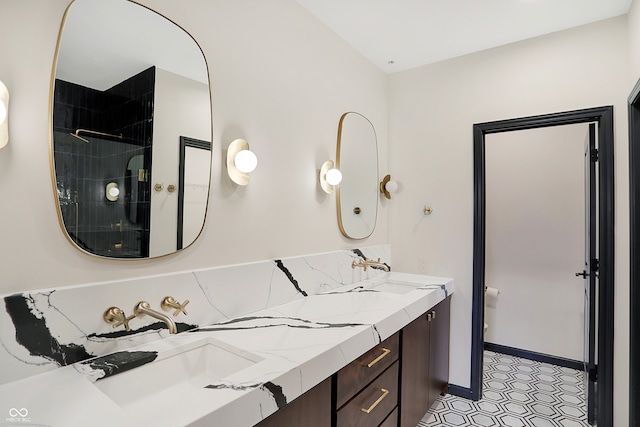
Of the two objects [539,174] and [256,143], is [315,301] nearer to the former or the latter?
[256,143]

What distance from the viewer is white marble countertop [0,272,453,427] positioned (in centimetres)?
82

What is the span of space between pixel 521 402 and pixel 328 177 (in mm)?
2113

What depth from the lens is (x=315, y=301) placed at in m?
1.90

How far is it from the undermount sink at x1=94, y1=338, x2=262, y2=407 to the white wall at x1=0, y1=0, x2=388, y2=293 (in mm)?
318

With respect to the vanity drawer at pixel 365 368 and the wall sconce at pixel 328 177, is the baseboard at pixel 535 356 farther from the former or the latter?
the wall sconce at pixel 328 177

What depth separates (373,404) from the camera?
5.05 ft

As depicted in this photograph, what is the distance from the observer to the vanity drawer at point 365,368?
132cm

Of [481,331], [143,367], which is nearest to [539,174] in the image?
[481,331]

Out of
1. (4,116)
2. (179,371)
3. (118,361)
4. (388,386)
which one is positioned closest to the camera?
(4,116)

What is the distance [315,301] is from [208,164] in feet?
3.04

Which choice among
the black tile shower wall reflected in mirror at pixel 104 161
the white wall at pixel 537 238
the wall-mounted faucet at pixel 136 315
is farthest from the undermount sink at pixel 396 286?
the black tile shower wall reflected in mirror at pixel 104 161

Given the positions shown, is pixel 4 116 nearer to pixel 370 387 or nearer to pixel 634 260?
pixel 370 387

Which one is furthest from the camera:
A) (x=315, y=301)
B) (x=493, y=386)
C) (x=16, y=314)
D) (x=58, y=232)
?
(x=493, y=386)

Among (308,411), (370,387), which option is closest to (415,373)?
(370,387)
